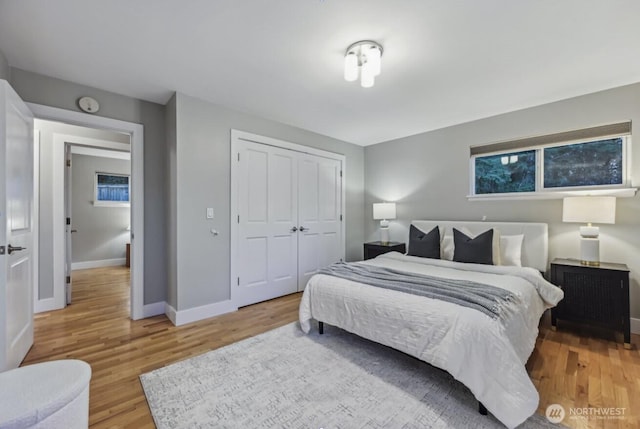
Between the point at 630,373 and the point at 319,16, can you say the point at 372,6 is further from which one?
the point at 630,373

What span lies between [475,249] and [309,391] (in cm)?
220

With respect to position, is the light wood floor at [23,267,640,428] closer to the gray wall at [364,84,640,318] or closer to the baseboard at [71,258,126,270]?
the gray wall at [364,84,640,318]

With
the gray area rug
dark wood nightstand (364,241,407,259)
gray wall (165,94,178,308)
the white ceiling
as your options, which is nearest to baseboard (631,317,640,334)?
the gray area rug

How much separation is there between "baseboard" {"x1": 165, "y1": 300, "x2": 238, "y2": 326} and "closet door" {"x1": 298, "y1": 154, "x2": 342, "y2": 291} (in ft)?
3.82

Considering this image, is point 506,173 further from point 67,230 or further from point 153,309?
point 67,230

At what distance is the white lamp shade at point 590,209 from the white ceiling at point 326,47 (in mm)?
1101

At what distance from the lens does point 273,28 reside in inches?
73.5

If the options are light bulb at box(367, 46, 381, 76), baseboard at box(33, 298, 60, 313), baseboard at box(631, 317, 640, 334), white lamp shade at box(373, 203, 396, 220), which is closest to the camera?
light bulb at box(367, 46, 381, 76)

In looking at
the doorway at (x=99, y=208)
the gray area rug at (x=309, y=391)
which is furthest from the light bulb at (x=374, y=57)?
the doorway at (x=99, y=208)

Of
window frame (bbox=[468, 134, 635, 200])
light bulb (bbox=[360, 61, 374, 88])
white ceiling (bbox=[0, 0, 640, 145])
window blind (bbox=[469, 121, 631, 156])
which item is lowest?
window frame (bbox=[468, 134, 635, 200])

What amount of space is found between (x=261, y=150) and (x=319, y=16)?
2.02 metres

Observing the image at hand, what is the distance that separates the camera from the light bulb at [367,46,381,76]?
6.49 ft

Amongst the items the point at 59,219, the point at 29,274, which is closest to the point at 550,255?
the point at 29,274

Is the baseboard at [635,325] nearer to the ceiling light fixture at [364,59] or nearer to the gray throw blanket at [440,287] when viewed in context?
the gray throw blanket at [440,287]
